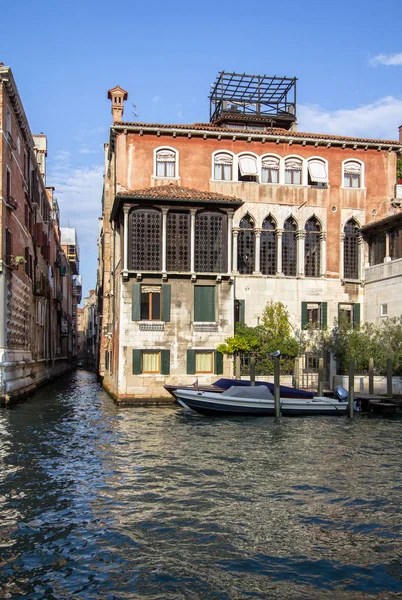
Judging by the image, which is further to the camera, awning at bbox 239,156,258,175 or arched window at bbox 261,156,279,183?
arched window at bbox 261,156,279,183

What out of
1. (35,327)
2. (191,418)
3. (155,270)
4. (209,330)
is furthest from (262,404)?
(35,327)

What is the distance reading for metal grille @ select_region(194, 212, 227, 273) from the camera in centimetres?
3170

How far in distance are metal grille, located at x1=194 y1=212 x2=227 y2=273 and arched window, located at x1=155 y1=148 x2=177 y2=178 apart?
3.88 m

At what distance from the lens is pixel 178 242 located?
104 ft

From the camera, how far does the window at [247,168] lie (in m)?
34.4

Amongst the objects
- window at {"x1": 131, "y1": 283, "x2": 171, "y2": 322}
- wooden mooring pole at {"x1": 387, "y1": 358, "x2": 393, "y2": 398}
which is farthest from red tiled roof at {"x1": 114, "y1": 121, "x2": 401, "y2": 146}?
wooden mooring pole at {"x1": 387, "y1": 358, "x2": 393, "y2": 398}

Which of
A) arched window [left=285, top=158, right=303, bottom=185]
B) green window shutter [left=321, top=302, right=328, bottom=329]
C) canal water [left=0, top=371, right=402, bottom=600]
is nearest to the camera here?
canal water [left=0, top=371, right=402, bottom=600]

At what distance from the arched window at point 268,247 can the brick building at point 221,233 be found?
6 centimetres

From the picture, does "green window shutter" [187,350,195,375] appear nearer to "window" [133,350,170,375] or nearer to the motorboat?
"window" [133,350,170,375]

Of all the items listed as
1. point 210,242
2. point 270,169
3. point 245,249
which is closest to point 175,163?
point 270,169

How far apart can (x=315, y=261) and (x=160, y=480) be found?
22.6m

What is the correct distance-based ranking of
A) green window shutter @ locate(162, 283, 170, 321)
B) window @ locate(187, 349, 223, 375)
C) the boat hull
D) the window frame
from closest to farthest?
the boat hull
green window shutter @ locate(162, 283, 170, 321)
window @ locate(187, 349, 223, 375)
the window frame

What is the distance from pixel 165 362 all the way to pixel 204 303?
10.8ft

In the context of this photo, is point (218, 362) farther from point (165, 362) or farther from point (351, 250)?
point (351, 250)
